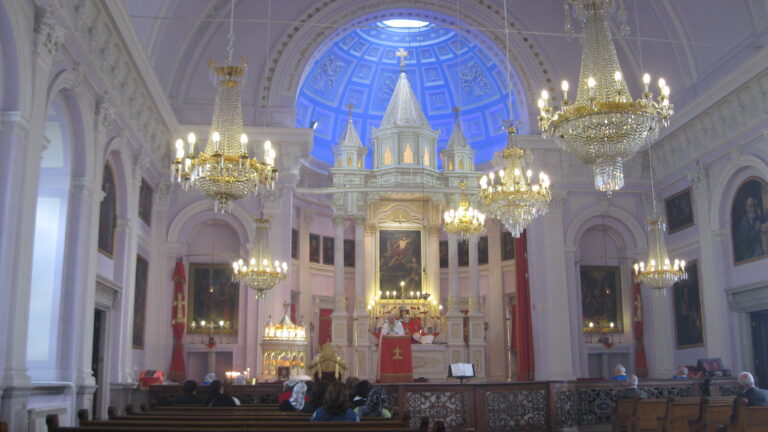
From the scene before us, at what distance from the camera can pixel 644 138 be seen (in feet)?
29.6

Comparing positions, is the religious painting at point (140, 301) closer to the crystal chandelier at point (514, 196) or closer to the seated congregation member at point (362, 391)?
the crystal chandelier at point (514, 196)

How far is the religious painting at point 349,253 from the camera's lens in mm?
24527

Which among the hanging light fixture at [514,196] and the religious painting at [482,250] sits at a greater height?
the religious painting at [482,250]

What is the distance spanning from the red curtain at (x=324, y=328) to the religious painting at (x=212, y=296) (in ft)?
17.4

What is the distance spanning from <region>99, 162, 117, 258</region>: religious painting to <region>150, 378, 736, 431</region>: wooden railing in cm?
352

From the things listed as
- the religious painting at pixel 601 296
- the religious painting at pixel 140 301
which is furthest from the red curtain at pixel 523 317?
the religious painting at pixel 140 301

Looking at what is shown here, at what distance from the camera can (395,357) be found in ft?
54.1

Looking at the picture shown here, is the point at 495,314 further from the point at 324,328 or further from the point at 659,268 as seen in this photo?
the point at 659,268

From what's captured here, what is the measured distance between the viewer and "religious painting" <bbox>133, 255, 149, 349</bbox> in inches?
613

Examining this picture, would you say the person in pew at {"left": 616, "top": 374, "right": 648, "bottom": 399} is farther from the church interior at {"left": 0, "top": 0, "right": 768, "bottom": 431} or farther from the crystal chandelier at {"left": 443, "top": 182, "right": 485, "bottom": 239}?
the crystal chandelier at {"left": 443, "top": 182, "right": 485, "bottom": 239}

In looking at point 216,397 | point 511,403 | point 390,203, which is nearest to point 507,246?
point 390,203

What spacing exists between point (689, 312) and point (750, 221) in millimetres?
3045

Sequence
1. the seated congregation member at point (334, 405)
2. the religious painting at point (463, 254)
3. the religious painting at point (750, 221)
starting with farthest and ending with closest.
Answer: the religious painting at point (463, 254) < the religious painting at point (750, 221) < the seated congregation member at point (334, 405)

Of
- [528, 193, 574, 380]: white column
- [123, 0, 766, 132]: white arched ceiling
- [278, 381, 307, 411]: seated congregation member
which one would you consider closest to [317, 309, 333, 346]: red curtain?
[528, 193, 574, 380]: white column
